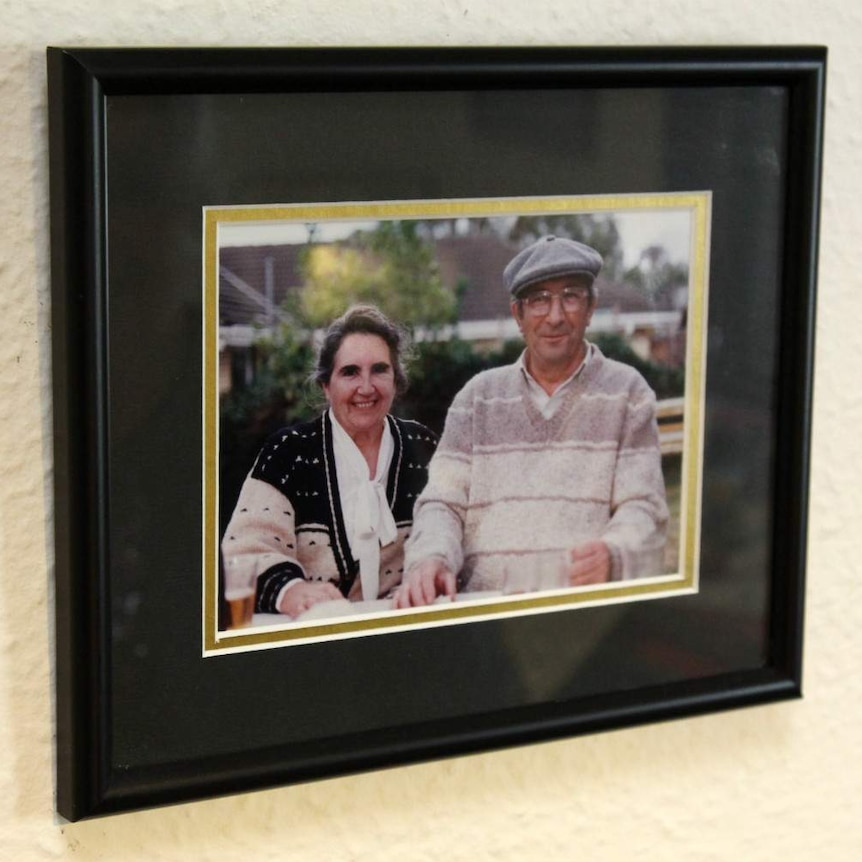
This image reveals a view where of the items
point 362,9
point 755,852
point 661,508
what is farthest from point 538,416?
point 755,852

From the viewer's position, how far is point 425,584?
59 cm

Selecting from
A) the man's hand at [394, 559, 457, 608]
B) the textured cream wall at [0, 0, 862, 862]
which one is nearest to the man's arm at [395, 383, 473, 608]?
the man's hand at [394, 559, 457, 608]

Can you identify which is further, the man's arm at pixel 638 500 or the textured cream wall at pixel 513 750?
the man's arm at pixel 638 500

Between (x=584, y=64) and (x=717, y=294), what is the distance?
13 cm

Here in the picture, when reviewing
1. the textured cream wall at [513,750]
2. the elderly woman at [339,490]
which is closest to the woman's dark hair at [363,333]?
the elderly woman at [339,490]

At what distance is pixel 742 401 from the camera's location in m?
0.65

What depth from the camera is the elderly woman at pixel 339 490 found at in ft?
1.81

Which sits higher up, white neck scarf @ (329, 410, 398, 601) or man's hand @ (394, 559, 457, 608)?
white neck scarf @ (329, 410, 398, 601)

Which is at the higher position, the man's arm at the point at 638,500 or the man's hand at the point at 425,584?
the man's arm at the point at 638,500

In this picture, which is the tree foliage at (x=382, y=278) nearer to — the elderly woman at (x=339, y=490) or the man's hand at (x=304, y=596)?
the elderly woman at (x=339, y=490)

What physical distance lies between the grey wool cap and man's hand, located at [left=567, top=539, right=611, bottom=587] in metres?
0.12

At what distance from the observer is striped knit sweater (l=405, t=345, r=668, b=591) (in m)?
0.58

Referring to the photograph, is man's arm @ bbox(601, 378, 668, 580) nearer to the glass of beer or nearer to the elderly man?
the elderly man

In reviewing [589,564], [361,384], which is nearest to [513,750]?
[589,564]
